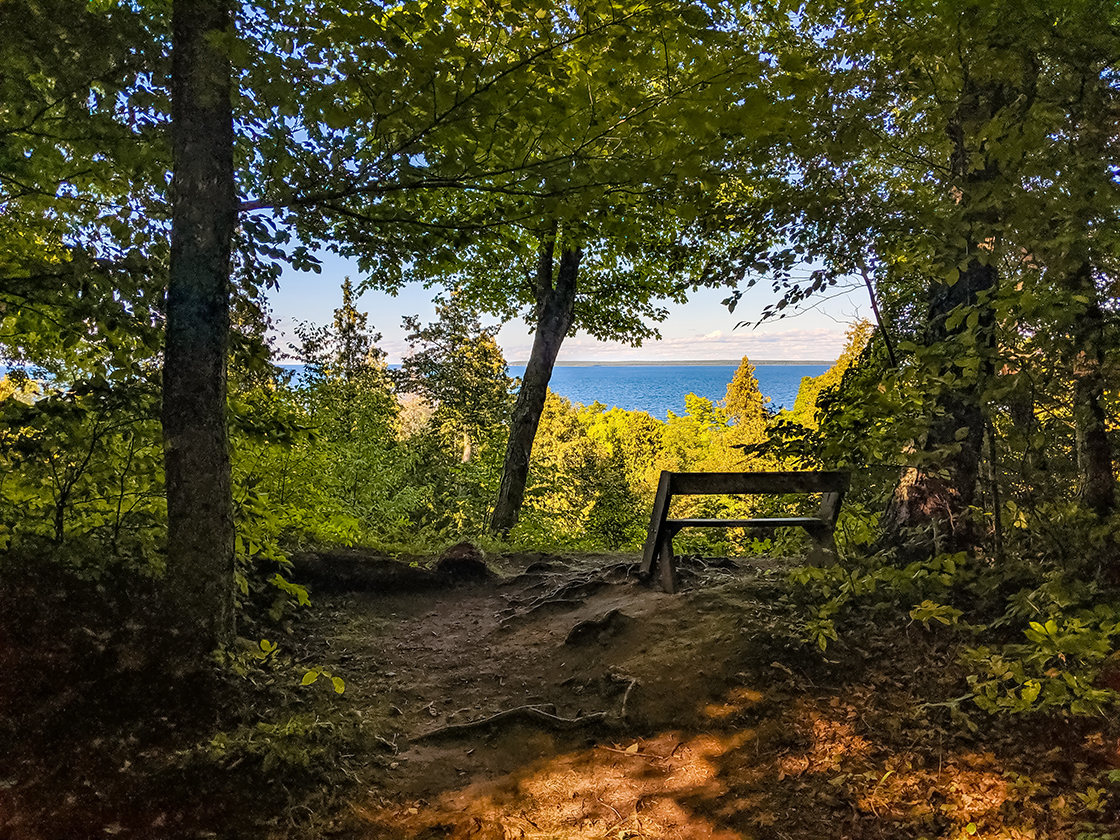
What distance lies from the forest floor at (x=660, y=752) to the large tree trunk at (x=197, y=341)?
1.06m

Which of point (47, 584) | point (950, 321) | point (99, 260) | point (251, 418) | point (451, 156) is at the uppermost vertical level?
point (451, 156)

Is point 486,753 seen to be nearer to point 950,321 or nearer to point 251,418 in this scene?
point 251,418

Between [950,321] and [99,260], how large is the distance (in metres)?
5.36

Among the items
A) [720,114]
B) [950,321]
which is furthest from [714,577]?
[720,114]

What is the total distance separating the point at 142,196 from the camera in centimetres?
488

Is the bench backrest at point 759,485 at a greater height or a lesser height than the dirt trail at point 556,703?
greater

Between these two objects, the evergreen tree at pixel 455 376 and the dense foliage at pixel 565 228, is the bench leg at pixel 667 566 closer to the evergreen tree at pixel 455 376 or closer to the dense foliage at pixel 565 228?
the dense foliage at pixel 565 228

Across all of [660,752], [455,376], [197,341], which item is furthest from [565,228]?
[455,376]

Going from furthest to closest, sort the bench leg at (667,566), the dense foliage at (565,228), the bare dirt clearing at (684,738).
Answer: the bench leg at (667,566), the dense foliage at (565,228), the bare dirt clearing at (684,738)

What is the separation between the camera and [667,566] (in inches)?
238

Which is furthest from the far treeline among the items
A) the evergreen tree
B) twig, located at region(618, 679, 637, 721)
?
the evergreen tree

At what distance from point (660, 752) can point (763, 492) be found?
9.06ft

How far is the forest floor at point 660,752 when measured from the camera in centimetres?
295

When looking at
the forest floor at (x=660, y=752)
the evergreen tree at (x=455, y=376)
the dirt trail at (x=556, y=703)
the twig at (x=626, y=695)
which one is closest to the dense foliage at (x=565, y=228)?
the forest floor at (x=660, y=752)
